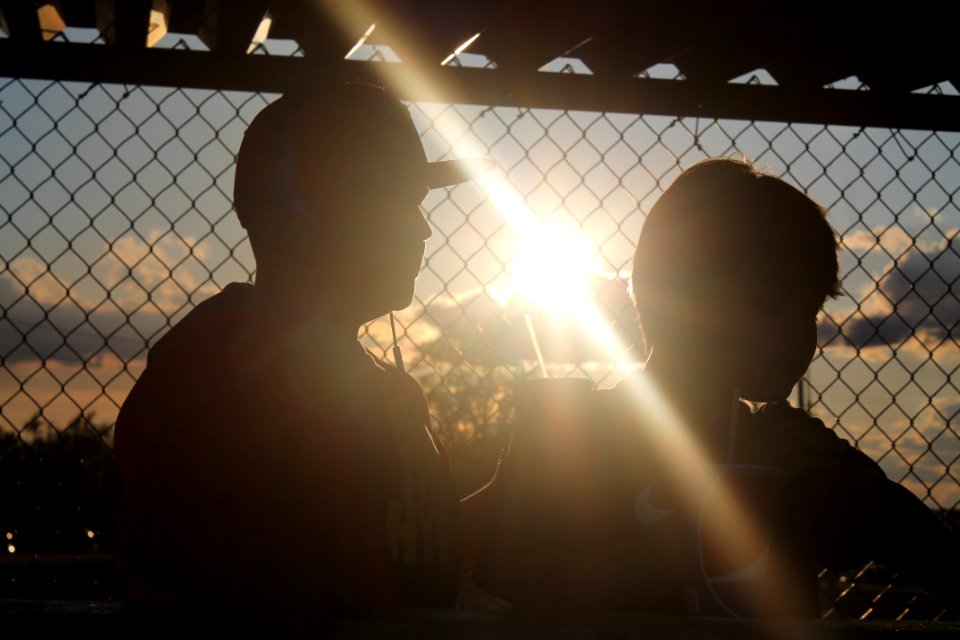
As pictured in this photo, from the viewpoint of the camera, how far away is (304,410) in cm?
134

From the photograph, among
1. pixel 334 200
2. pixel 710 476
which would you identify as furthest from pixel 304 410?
pixel 710 476

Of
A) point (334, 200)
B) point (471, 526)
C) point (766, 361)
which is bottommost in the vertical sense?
point (471, 526)

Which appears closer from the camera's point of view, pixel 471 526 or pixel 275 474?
pixel 275 474

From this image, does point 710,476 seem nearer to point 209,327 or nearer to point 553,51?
point 209,327

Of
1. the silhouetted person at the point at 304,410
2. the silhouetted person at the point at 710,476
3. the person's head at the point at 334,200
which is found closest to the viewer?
the silhouetted person at the point at 710,476

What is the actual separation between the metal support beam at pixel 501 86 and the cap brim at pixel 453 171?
0.62 m

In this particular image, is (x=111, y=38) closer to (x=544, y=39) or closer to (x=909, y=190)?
(x=544, y=39)

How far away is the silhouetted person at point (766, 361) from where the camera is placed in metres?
1.04

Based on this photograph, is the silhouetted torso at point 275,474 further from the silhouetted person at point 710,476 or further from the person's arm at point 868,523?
the person's arm at point 868,523

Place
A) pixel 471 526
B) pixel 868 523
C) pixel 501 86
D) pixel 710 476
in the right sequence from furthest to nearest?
pixel 501 86, pixel 471 526, pixel 868 523, pixel 710 476

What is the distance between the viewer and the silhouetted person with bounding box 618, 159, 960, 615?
1039 millimetres

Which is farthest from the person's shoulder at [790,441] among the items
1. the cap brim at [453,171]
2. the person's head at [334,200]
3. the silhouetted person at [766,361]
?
the cap brim at [453,171]

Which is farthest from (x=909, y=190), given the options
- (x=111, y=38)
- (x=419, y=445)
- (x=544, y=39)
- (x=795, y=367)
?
(x=111, y=38)

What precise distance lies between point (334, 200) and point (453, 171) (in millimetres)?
374
